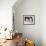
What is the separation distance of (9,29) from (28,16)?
166cm

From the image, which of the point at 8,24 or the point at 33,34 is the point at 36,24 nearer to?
the point at 33,34

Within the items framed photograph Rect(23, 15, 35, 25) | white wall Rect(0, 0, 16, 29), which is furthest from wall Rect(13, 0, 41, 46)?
white wall Rect(0, 0, 16, 29)

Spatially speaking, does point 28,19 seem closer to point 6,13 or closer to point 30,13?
point 30,13

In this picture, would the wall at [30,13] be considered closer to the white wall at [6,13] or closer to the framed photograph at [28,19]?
the framed photograph at [28,19]

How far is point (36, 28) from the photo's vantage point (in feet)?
19.6

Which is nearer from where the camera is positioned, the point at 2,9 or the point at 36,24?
the point at 2,9

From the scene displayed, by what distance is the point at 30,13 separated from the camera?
5.93m

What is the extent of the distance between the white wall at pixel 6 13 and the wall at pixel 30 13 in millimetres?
1382

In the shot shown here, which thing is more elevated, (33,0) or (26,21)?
(33,0)

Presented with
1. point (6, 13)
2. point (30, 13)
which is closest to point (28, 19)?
point (30, 13)

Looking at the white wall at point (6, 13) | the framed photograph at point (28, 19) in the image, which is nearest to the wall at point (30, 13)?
the framed photograph at point (28, 19)

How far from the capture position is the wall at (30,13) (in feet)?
19.5

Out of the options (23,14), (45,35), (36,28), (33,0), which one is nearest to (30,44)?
(45,35)

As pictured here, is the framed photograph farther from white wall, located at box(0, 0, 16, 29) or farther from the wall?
white wall, located at box(0, 0, 16, 29)
